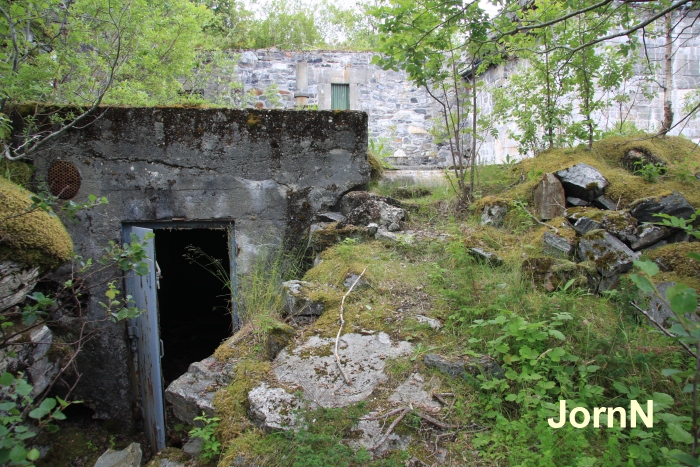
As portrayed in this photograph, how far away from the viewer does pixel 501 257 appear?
388 cm

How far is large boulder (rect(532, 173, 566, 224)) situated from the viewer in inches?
170

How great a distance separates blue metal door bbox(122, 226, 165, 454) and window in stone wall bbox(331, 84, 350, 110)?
856 cm

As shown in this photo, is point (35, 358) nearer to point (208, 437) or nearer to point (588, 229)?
point (208, 437)

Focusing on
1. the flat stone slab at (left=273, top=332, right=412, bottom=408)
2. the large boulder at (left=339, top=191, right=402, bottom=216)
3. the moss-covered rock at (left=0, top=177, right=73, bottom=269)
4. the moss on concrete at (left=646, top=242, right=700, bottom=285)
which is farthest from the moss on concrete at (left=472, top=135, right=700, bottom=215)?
A: the moss-covered rock at (left=0, top=177, right=73, bottom=269)

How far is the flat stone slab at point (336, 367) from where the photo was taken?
2.81 metres

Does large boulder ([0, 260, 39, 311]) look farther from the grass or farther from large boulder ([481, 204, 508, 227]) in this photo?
large boulder ([481, 204, 508, 227])

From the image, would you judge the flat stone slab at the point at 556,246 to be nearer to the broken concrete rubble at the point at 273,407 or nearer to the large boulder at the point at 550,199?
the large boulder at the point at 550,199

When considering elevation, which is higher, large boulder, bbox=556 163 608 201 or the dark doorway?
large boulder, bbox=556 163 608 201

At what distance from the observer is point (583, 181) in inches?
173

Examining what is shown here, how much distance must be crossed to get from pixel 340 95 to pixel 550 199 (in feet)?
29.0

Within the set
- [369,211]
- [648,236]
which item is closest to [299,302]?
[369,211]

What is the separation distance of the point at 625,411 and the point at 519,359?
1.90 feet

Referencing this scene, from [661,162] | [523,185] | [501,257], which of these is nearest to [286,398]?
[501,257]

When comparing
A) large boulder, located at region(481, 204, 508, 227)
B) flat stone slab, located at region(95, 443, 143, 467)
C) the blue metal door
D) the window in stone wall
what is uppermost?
the window in stone wall
